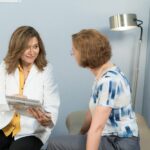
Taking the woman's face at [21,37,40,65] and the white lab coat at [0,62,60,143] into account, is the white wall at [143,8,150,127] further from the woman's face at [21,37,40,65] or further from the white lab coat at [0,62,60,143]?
the woman's face at [21,37,40,65]

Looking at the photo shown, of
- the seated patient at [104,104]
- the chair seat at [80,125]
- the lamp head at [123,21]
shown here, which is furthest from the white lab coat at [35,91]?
the lamp head at [123,21]

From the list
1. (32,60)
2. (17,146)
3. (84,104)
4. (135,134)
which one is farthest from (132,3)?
(17,146)

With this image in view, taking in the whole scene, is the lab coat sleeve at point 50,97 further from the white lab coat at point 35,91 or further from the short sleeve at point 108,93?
the short sleeve at point 108,93

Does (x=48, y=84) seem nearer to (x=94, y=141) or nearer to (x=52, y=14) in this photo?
(x=94, y=141)

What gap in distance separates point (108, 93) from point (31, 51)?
681mm

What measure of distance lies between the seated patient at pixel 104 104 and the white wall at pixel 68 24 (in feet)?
3.75

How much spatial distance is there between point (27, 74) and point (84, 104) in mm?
977

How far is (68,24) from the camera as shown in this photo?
8.32 ft

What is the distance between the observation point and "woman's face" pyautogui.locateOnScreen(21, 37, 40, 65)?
178cm

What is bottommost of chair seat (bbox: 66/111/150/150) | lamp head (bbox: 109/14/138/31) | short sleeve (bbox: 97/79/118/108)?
chair seat (bbox: 66/111/150/150)

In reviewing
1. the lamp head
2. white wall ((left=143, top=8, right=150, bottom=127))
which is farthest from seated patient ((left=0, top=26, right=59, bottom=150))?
white wall ((left=143, top=8, right=150, bottom=127))

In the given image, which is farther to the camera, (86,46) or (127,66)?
(127,66)

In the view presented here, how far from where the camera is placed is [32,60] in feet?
5.99

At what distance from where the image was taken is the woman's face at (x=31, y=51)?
178cm
